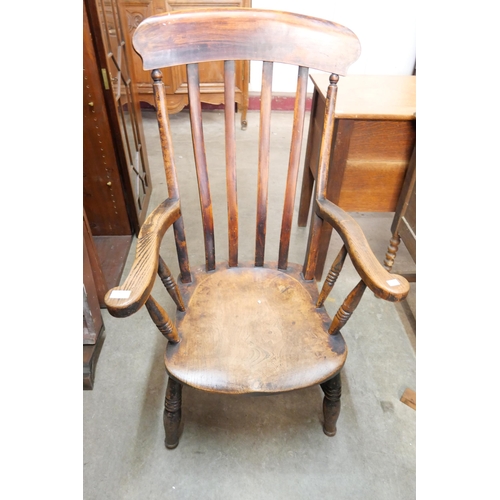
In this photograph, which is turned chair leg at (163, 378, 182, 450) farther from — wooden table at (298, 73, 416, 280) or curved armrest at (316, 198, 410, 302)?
wooden table at (298, 73, 416, 280)

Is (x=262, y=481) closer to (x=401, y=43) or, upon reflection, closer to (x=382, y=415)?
(x=382, y=415)

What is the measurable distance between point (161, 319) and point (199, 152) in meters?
0.43

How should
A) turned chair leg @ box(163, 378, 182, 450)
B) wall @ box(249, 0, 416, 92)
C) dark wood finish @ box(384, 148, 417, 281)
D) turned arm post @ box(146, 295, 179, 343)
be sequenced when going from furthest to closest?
wall @ box(249, 0, 416, 92), dark wood finish @ box(384, 148, 417, 281), turned chair leg @ box(163, 378, 182, 450), turned arm post @ box(146, 295, 179, 343)

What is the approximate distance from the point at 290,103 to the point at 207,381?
2971 mm

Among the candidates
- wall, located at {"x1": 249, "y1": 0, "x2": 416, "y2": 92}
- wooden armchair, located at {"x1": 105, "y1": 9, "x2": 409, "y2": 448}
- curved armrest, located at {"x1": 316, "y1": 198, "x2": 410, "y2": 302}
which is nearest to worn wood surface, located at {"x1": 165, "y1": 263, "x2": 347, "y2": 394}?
wooden armchair, located at {"x1": 105, "y1": 9, "x2": 409, "y2": 448}

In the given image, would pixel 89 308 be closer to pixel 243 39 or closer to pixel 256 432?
pixel 256 432

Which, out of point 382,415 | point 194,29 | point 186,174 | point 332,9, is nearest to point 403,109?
point 194,29

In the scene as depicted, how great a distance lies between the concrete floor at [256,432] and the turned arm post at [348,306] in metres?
0.48

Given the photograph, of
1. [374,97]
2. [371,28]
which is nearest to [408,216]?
[374,97]

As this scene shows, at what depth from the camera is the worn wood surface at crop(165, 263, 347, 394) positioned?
0.83 metres

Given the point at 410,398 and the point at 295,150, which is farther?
the point at 410,398

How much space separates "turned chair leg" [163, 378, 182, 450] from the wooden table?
838 mm

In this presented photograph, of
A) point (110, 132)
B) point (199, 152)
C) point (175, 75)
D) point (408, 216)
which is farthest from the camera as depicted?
point (175, 75)

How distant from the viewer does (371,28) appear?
9.91 feet
